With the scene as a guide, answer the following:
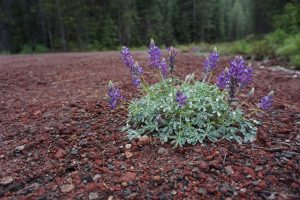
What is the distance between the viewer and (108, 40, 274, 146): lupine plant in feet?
8.45

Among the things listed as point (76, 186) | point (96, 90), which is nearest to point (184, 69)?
point (96, 90)

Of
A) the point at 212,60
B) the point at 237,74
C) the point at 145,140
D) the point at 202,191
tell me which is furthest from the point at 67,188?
Result: the point at 212,60

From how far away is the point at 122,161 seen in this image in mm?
2469

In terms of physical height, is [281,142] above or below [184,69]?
below

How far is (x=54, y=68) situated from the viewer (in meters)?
6.80

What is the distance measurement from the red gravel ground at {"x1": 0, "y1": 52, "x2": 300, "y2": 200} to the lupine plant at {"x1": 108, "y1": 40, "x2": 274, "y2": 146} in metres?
0.09

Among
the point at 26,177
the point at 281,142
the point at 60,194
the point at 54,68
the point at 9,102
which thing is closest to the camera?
the point at 60,194

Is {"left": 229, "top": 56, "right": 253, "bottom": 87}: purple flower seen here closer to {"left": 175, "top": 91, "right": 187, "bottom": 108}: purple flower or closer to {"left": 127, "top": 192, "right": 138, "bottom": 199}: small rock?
{"left": 175, "top": 91, "right": 187, "bottom": 108}: purple flower

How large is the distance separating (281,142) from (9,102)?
319 centimetres

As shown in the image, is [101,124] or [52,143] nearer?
[52,143]

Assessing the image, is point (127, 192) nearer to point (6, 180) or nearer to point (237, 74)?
point (6, 180)

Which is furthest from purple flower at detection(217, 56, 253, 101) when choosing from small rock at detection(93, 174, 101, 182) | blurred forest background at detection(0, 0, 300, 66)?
blurred forest background at detection(0, 0, 300, 66)

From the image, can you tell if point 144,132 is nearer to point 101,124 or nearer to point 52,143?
point 101,124

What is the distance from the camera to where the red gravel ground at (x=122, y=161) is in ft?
7.04
